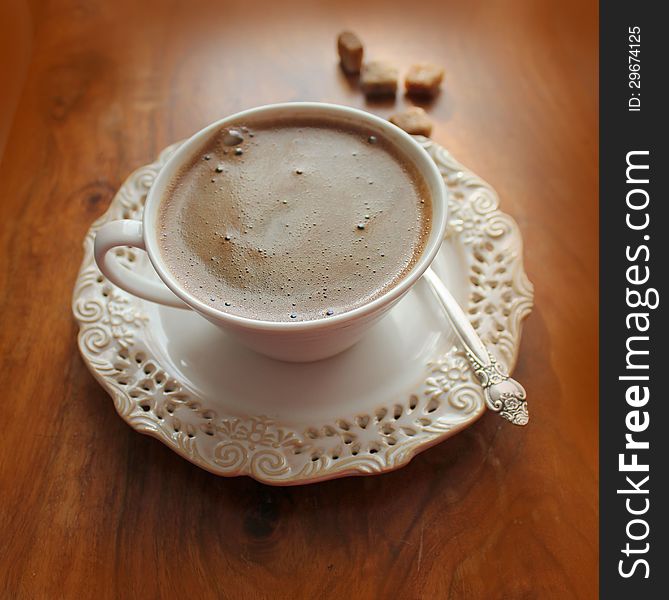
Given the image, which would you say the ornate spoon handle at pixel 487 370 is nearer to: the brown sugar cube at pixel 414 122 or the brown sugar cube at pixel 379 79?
the brown sugar cube at pixel 414 122

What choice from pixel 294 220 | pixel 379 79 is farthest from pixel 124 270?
pixel 379 79

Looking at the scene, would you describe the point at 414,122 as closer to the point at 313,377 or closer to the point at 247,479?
the point at 313,377

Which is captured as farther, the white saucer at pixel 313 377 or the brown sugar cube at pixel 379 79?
the brown sugar cube at pixel 379 79

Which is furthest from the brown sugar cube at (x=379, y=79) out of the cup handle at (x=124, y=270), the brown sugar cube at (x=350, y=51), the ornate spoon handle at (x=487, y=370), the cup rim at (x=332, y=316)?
the cup handle at (x=124, y=270)

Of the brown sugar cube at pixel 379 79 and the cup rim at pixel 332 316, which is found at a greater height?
the brown sugar cube at pixel 379 79

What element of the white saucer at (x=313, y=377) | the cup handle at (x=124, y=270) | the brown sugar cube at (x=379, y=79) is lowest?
the white saucer at (x=313, y=377)

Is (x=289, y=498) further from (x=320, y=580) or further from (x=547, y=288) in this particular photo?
(x=547, y=288)

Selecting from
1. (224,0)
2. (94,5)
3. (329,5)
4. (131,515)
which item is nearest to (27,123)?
(94,5)
